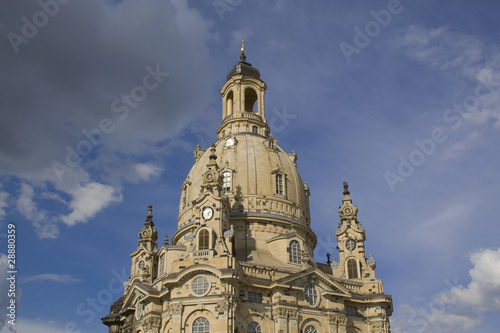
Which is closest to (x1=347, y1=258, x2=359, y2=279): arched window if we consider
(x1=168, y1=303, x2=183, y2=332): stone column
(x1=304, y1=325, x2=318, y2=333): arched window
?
(x1=304, y1=325, x2=318, y2=333): arched window

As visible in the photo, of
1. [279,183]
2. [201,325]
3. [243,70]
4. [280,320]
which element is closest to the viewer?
[201,325]

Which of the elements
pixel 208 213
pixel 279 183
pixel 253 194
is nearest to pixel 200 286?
pixel 208 213

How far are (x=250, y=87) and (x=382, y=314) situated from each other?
36.1 meters

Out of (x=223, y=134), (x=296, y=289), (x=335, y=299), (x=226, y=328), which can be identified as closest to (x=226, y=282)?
(x=226, y=328)

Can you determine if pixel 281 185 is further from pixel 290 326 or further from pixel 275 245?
pixel 290 326

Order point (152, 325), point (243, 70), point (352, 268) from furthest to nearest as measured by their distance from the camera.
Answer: point (243, 70)
point (352, 268)
point (152, 325)

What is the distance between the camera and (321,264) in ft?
205

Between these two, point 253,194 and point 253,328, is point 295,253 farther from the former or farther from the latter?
point 253,328

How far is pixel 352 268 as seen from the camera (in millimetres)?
59406

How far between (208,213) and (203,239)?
304cm

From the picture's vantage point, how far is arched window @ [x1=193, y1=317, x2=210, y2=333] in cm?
4734

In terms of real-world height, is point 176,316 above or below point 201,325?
above

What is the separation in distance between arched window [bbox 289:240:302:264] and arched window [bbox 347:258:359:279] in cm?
657

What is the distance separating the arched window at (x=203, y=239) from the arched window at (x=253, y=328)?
8304 mm
